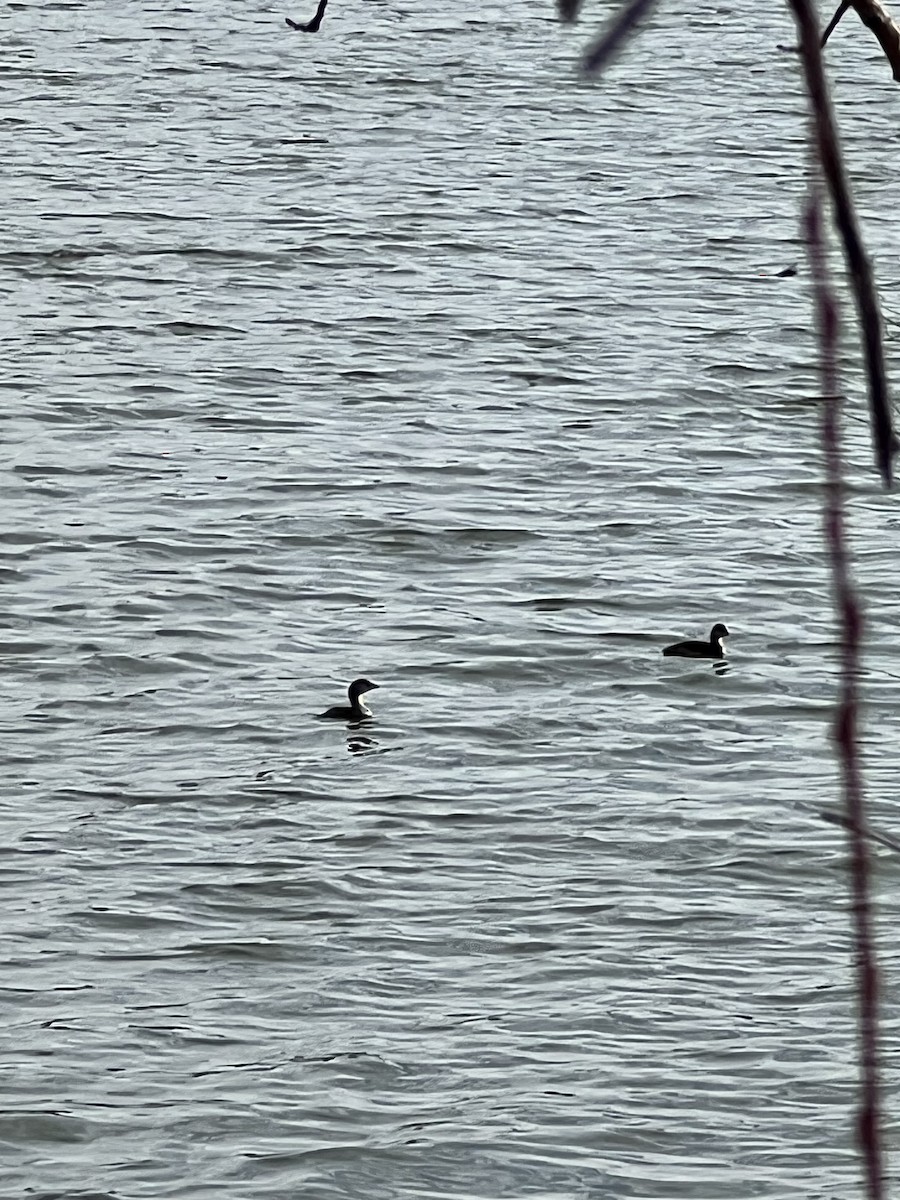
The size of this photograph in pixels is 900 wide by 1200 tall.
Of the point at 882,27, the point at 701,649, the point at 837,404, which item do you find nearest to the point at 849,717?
the point at 837,404

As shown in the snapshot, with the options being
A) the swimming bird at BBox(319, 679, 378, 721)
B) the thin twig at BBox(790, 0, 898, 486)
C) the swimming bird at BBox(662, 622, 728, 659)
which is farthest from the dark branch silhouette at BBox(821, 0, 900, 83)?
the swimming bird at BBox(662, 622, 728, 659)

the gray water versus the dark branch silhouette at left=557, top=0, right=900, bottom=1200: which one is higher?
the dark branch silhouette at left=557, top=0, right=900, bottom=1200

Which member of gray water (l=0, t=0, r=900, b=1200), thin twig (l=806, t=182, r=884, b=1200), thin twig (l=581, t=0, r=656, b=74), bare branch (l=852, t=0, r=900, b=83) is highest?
thin twig (l=581, t=0, r=656, b=74)

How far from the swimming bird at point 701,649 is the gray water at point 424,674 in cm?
7

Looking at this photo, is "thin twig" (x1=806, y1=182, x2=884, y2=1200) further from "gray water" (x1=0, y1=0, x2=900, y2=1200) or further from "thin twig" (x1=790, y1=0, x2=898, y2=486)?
"gray water" (x1=0, y1=0, x2=900, y2=1200)

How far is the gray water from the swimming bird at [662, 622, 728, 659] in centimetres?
7

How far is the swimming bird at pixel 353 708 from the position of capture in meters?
13.0

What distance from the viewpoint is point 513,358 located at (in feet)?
65.1

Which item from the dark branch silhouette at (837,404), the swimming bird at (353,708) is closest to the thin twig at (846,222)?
the dark branch silhouette at (837,404)

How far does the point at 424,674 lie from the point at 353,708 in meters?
1.00

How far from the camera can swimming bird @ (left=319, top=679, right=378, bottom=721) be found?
13016 mm

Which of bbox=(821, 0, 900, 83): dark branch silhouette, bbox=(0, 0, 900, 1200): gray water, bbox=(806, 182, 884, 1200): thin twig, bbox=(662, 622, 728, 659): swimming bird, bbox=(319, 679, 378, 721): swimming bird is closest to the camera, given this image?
bbox=(806, 182, 884, 1200): thin twig

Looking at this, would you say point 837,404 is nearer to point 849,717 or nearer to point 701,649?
point 849,717

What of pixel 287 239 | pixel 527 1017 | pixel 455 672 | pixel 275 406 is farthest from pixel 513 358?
pixel 527 1017
